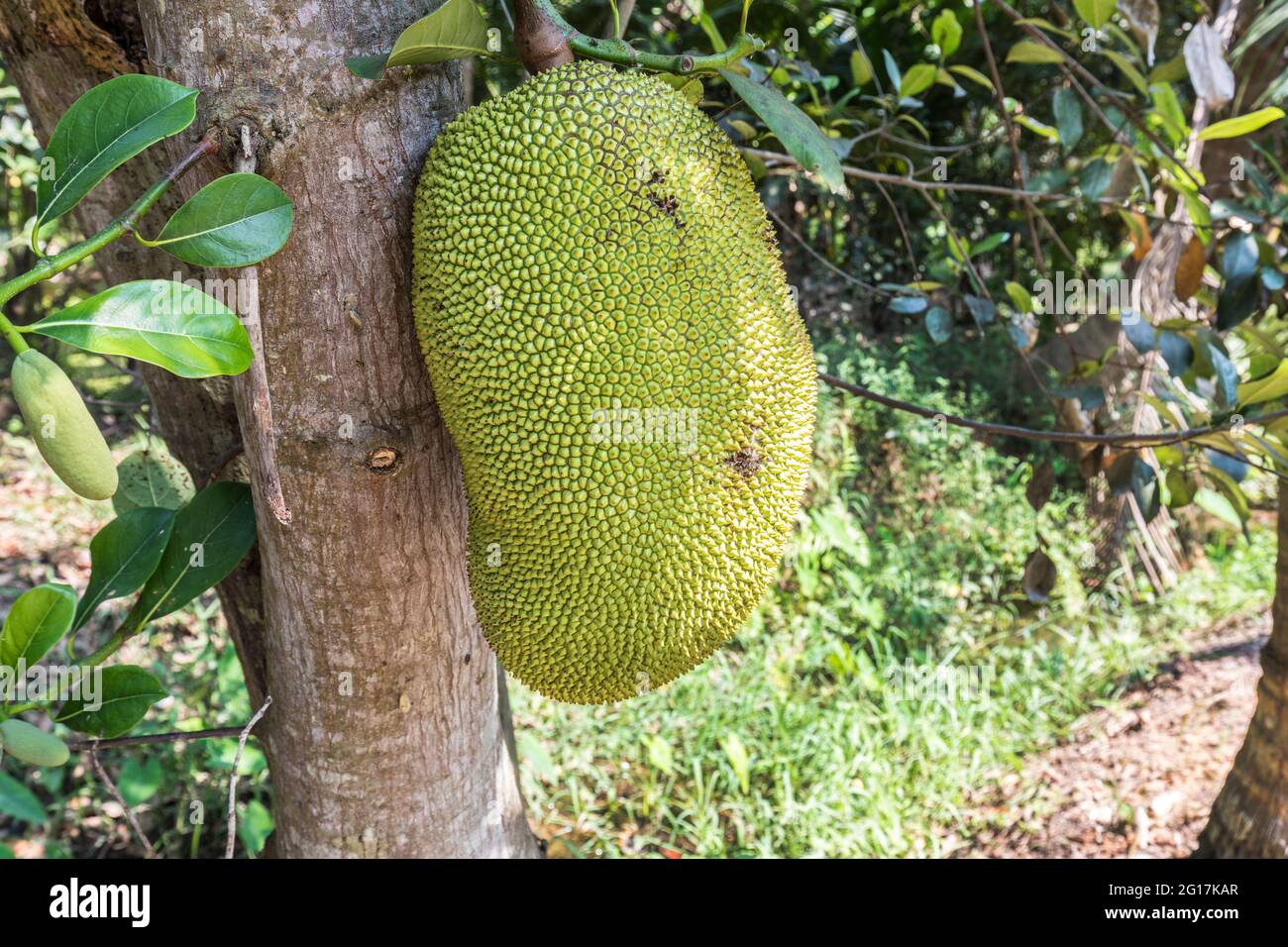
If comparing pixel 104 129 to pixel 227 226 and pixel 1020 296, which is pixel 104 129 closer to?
pixel 227 226

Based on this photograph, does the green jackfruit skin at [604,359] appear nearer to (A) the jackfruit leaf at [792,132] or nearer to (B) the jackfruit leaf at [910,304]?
(A) the jackfruit leaf at [792,132]

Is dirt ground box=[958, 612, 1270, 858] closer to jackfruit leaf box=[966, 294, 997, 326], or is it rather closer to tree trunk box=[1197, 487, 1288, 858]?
tree trunk box=[1197, 487, 1288, 858]

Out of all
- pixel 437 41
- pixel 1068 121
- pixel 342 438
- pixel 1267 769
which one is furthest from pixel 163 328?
pixel 1267 769

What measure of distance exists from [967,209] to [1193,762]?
2343mm

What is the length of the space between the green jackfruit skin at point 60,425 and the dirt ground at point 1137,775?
2.22m

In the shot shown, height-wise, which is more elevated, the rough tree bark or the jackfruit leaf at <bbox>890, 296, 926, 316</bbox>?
the rough tree bark

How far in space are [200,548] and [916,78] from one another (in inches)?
55.2

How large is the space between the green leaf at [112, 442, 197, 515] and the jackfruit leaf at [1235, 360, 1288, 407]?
141 centimetres

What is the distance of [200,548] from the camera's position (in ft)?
3.46

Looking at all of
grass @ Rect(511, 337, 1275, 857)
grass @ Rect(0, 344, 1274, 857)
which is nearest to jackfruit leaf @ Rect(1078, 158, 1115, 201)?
grass @ Rect(0, 344, 1274, 857)

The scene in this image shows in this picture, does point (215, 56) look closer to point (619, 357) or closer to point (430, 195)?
point (430, 195)

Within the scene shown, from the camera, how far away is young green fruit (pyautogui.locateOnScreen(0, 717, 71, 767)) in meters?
0.89
